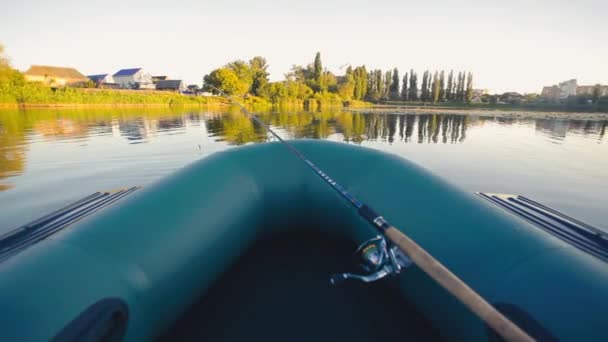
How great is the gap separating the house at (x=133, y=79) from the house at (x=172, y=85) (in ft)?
8.20

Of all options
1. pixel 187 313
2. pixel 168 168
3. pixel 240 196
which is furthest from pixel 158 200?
pixel 168 168

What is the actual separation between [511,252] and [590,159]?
32.1 ft

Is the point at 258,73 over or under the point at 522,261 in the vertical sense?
over

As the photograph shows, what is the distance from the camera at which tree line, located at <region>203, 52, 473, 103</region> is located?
174 ft

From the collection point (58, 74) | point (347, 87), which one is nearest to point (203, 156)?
point (347, 87)

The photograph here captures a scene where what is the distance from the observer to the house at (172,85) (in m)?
71.0

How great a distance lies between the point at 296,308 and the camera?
82.4 inches

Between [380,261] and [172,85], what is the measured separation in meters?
81.5

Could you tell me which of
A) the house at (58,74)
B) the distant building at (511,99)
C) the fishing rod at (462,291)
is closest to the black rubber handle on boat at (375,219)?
the fishing rod at (462,291)

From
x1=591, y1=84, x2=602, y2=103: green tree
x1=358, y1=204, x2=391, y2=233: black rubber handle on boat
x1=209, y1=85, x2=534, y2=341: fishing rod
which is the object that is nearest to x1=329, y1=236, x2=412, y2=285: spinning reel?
x1=358, y1=204, x2=391, y2=233: black rubber handle on boat

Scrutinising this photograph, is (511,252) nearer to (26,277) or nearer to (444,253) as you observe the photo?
(444,253)

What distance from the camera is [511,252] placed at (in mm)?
1296

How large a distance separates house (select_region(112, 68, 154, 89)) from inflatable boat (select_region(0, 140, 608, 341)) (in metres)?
79.0

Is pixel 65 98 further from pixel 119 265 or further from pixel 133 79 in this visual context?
pixel 133 79
